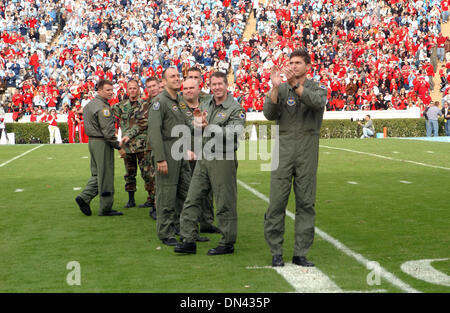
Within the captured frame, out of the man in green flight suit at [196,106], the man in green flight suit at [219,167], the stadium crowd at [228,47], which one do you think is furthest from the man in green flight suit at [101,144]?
the stadium crowd at [228,47]

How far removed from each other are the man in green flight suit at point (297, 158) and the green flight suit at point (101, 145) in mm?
4121

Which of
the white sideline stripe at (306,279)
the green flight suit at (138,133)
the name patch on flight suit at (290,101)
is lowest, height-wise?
the white sideline stripe at (306,279)

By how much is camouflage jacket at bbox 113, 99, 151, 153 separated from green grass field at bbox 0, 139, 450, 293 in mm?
1008

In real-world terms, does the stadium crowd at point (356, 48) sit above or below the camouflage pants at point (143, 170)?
above

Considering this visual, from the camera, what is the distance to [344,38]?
3631 cm

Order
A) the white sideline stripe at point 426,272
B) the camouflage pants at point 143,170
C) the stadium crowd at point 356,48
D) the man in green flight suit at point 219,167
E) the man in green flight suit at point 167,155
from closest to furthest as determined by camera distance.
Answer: the white sideline stripe at point 426,272 < the man in green flight suit at point 219,167 < the man in green flight suit at point 167,155 < the camouflage pants at point 143,170 < the stadium crowd at point 356,48

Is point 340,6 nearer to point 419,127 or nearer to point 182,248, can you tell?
point 419,127

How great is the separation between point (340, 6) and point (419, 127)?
33.4 feet

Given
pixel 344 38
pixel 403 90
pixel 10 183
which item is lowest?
pixel 10 183

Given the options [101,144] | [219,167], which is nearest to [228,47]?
[101,144]

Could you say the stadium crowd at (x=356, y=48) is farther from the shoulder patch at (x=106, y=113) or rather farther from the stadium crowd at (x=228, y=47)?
the shoulder patch at (x=106, y=113)

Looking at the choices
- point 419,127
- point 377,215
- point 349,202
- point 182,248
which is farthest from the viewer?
point 419,127

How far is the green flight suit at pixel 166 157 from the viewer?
8.05m

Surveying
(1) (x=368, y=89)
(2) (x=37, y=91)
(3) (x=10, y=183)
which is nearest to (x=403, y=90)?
(1) (x=368, y=89)
